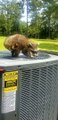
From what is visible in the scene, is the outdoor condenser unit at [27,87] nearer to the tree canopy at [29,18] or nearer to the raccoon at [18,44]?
the raccoon at [18,44]

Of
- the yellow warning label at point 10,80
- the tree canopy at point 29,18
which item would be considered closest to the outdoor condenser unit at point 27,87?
the yellow warning label at point 10,80

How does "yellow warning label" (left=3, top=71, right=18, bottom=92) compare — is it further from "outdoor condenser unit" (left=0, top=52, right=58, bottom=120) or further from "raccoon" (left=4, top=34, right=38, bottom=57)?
"raccoon" (left=4, top=34, right=38, bottom=57)

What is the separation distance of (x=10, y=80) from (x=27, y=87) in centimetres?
18

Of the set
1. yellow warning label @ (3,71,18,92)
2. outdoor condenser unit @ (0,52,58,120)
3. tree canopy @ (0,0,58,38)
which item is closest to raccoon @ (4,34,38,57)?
outdoor condenser unit @ (0,52,58,120)

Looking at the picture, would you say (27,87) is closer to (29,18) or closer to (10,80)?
(10,80)

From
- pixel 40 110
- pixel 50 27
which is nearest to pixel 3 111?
pixel 40 110

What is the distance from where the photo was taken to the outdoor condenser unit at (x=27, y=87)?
8.92ft

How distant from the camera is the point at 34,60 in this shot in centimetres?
299

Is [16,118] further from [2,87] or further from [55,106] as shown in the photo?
[55,106]

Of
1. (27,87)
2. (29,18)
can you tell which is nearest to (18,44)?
(27,87)

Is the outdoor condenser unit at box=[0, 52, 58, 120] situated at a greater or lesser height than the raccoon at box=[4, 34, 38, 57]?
lesser

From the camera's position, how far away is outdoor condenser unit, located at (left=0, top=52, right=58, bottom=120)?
272 cm

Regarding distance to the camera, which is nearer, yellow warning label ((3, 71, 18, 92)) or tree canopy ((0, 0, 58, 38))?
yellow warning label ((3, 71, 18, 92))

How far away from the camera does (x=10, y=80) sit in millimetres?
2729
